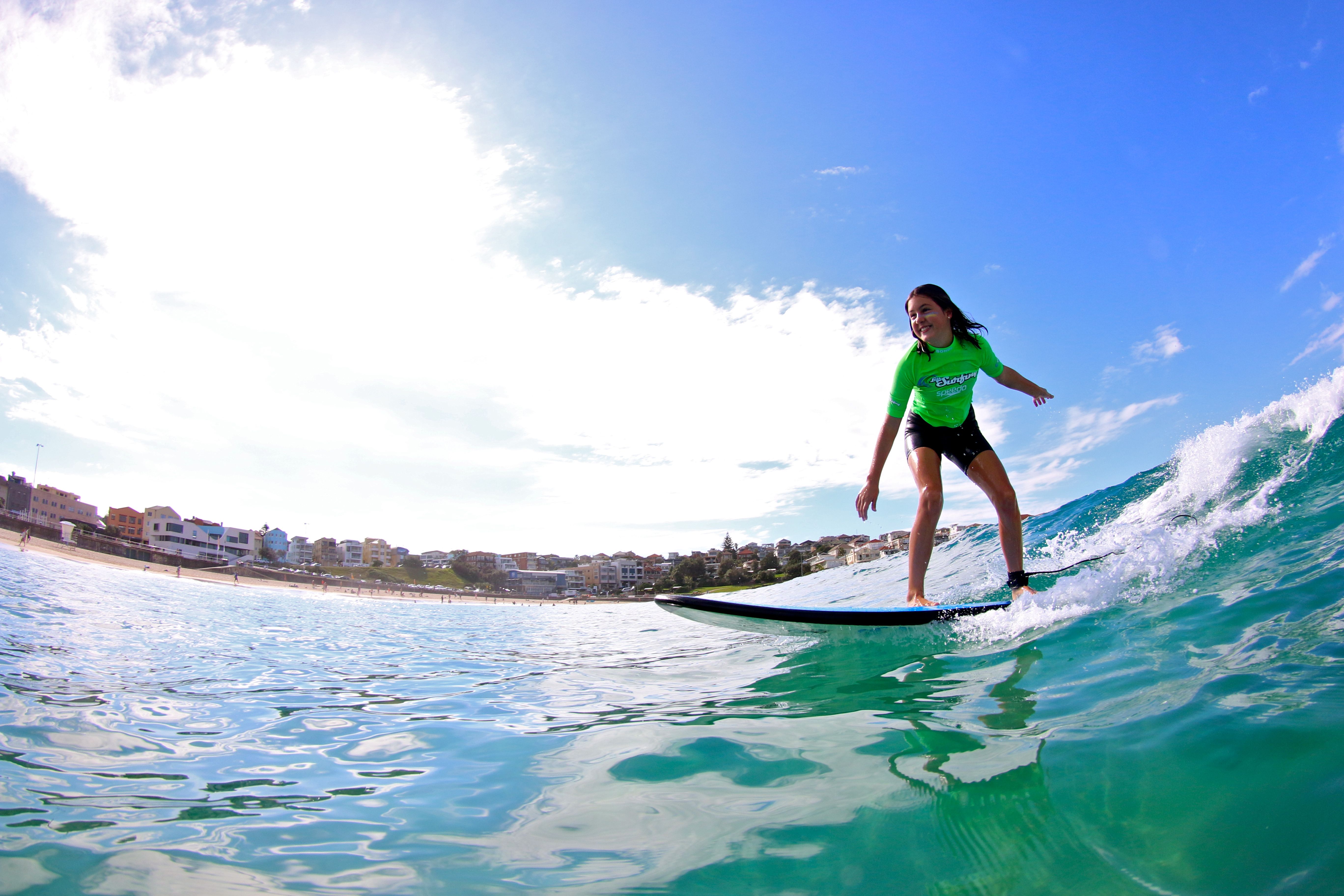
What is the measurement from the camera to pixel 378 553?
12375cm

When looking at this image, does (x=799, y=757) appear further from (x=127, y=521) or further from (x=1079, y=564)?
(x=127, y=521)

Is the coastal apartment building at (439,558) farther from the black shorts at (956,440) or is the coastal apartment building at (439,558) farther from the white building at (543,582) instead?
the black shorts at (956,440)

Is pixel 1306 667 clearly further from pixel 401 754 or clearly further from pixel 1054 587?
pixel 401 754

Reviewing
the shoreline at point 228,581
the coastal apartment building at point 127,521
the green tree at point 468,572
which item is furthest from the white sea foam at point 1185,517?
the coastal apartment building at point 127,521

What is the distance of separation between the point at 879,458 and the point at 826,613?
1393 millimetres

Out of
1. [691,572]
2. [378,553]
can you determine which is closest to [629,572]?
[691,572]

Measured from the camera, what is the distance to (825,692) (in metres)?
2.98

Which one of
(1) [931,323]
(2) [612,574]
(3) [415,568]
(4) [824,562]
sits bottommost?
(3) [415,568]

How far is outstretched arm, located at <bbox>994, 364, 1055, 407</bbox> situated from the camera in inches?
194

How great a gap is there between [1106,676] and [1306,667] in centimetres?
58

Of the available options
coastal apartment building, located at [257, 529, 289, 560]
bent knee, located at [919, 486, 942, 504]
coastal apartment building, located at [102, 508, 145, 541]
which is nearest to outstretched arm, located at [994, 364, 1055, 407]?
bent knee, located at [919, 486, 942, 504]

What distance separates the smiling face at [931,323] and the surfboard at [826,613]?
198 centimetres

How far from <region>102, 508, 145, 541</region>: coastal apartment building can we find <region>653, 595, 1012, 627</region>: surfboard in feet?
384

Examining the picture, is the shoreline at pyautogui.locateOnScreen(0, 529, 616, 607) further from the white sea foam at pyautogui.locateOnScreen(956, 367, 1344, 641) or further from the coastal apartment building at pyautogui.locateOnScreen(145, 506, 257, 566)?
the white sea foam at pyautogui.locateOnScreen(956, 367, 1344, 641)
